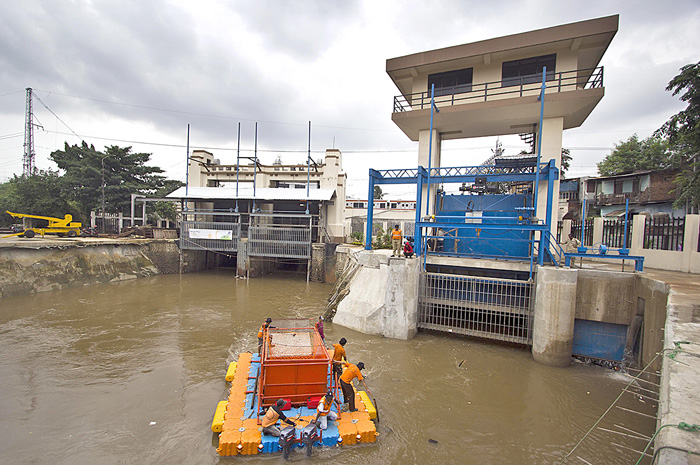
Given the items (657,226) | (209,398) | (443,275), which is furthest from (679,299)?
(209,398)

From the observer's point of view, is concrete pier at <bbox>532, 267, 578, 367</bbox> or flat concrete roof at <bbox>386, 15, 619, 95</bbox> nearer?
concrete pier at <bbox>532, 267, 578, 367</bbox>

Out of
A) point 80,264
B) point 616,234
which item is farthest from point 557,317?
point 80,264

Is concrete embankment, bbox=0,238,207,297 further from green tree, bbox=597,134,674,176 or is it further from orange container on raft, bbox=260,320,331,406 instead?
green tree, bbox=597,134,674,176

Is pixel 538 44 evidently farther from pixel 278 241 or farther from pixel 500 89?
pixel 278 241

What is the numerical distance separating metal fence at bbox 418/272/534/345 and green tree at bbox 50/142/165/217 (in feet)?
109

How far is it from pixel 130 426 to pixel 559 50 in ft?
66.7

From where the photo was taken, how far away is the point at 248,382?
25.1 ft

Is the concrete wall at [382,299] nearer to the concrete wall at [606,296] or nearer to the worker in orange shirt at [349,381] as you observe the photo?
the worker in orange shirt at [349,381]

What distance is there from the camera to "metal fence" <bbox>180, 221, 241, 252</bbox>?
983 inches

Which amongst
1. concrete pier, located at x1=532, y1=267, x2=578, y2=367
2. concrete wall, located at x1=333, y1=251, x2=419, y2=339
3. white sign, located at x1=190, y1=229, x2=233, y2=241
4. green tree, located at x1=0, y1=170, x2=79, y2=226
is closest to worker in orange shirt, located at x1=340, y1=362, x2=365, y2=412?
concrete wall, located at x1=333, y1=251, x2=419, y2=339

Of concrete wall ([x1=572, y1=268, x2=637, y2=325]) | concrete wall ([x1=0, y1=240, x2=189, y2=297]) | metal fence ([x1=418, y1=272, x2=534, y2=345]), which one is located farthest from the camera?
concrete wall ([x1=0, y1=240, x2=189, y2=297])

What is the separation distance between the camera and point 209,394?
8094mm

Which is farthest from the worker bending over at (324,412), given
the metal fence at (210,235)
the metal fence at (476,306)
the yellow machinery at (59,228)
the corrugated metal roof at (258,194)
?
the yellow machinery at (59,228)

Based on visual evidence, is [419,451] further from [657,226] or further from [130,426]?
[657,226]
